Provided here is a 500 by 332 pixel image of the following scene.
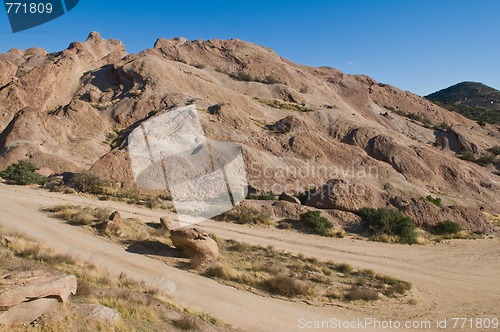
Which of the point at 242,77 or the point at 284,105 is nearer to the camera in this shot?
the point at 284,105

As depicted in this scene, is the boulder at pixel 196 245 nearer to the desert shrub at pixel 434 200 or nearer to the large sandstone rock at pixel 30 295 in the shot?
the large sandstone rock at pixel 30 295

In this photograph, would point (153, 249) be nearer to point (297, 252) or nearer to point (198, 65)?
point (297, 252)

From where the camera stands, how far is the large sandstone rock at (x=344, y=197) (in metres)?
20.9

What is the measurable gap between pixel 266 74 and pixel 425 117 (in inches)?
970

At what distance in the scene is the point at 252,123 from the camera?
32156mm

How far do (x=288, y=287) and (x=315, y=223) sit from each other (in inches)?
311

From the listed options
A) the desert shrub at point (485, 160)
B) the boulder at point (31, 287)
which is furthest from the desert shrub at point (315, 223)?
the desert shrub at point (485, 160)

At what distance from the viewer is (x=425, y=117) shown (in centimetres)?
5572

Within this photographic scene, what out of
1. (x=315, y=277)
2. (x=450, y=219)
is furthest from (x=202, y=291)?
(x=450, y=219)

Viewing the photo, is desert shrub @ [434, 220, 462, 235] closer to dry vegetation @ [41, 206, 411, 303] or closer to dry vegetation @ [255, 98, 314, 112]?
dry vegetation @ [41, 206, 411, 303]

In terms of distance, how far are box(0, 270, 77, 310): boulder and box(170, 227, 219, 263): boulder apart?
246 inches

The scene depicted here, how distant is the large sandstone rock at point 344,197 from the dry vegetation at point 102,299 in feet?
42.9

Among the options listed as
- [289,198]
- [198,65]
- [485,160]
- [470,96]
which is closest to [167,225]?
[289,198]

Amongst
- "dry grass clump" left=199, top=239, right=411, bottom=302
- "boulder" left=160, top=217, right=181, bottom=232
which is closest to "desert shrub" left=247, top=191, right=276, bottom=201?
"boulder" left=160, top=217, right=181, bottom=232
